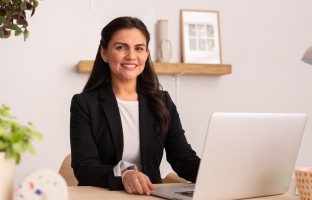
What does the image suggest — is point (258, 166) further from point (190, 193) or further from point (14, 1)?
point (14, 1)

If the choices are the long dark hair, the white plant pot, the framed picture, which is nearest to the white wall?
the framed picture

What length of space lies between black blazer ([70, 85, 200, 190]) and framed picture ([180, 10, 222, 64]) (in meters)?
1.56

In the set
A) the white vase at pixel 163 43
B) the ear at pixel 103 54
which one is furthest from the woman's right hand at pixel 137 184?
the white vase at pixel 163 43

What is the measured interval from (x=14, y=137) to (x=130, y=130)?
55.7 inches

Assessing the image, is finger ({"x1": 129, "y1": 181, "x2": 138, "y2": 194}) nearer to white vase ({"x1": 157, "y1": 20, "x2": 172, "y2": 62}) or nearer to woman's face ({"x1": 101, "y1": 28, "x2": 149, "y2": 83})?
woman's face ({"x1": 101, "y1": 28, "x2": 149, "y2": 83})

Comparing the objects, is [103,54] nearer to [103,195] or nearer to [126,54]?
[126,54]

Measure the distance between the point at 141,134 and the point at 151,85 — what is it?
27 centimetres

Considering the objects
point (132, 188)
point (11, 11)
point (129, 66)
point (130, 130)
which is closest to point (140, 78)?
point (129, 66)

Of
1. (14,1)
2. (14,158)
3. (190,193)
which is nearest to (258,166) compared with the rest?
(190,193)

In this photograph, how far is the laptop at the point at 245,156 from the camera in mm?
1307

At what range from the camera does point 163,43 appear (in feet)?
12.3

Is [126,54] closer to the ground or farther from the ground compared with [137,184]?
farther from the ground

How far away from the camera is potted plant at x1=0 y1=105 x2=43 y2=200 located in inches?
33.2

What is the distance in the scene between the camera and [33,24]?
3.54m
